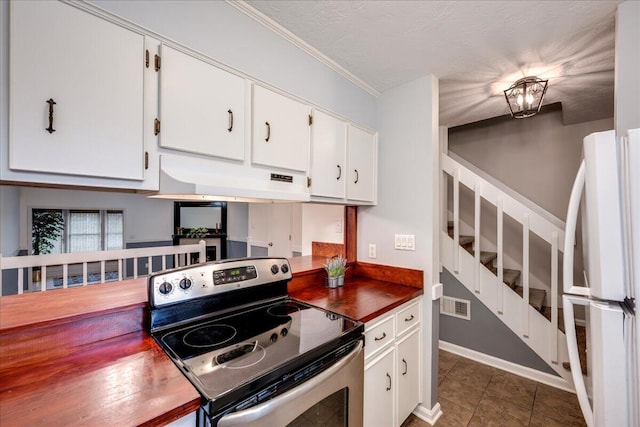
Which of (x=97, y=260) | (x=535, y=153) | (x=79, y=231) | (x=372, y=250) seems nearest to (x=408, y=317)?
(x=372, y=250)

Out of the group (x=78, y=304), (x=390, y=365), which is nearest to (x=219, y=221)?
(x=78, y=304)

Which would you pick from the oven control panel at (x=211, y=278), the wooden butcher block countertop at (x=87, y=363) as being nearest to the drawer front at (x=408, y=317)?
the wooden butcher block countertop at (x=87, y=363)

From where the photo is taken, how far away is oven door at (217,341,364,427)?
0.81 m

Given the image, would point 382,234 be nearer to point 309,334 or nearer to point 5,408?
point 309,334

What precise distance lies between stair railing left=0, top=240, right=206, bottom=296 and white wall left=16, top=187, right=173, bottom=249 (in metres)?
0.15

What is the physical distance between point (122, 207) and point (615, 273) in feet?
9.19

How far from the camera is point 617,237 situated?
0.94 m

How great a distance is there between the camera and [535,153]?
3.33 m

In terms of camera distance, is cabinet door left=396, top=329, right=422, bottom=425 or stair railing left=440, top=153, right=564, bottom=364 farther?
stair railing left=440, top=153, right=564, bottom=364

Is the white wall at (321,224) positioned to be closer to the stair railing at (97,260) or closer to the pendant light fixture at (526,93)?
the stair railing at (97,260)

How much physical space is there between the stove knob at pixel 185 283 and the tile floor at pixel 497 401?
1.77m

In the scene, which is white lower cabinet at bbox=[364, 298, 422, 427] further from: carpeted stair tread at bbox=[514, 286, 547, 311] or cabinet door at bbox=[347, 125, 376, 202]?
carpeted stair tread at bbox=[514, 286, 547, 311]

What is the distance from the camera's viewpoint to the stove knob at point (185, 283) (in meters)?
1.15

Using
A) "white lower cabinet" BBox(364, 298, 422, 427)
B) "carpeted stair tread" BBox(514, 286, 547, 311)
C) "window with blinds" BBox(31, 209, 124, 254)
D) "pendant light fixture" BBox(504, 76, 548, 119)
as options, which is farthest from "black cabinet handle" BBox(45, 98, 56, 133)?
"carpeted stair tread" BBox(514, 286, 547, 311)
